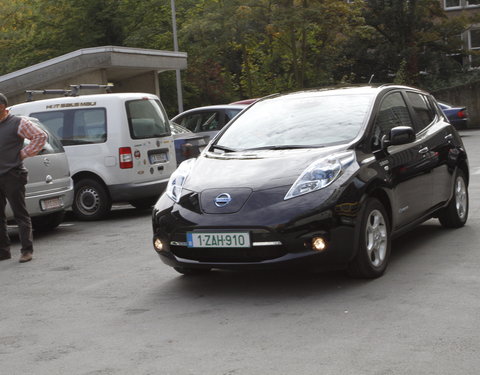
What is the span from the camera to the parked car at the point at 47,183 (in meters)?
10.7

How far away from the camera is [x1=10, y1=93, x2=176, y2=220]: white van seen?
41.2ft

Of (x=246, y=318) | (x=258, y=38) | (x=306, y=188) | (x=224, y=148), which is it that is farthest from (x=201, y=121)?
(x=258, y=38)

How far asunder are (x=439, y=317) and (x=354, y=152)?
179 cm

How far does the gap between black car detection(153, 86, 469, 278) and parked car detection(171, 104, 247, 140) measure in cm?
883

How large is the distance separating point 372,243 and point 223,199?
1.21m

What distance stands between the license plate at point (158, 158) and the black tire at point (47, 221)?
1827 millimetres

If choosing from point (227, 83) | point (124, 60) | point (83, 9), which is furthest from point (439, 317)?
point (227, 83)

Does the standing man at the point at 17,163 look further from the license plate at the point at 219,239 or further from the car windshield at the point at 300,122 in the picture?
the license plate at the point at 219,239

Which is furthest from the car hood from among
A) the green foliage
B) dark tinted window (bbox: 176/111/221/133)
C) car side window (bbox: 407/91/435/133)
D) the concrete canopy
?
the green foliage

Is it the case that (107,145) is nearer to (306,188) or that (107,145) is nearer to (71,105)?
(71,105)

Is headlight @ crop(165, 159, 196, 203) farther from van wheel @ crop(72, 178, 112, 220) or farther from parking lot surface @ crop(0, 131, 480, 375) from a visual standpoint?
van wheel @ crop(72, 178, 112, 220)

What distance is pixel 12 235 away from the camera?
11.7 meters

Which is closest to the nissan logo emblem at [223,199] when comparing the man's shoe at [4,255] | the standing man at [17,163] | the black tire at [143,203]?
the standing man at [17,163]

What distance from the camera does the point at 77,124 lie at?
41.9 ft
